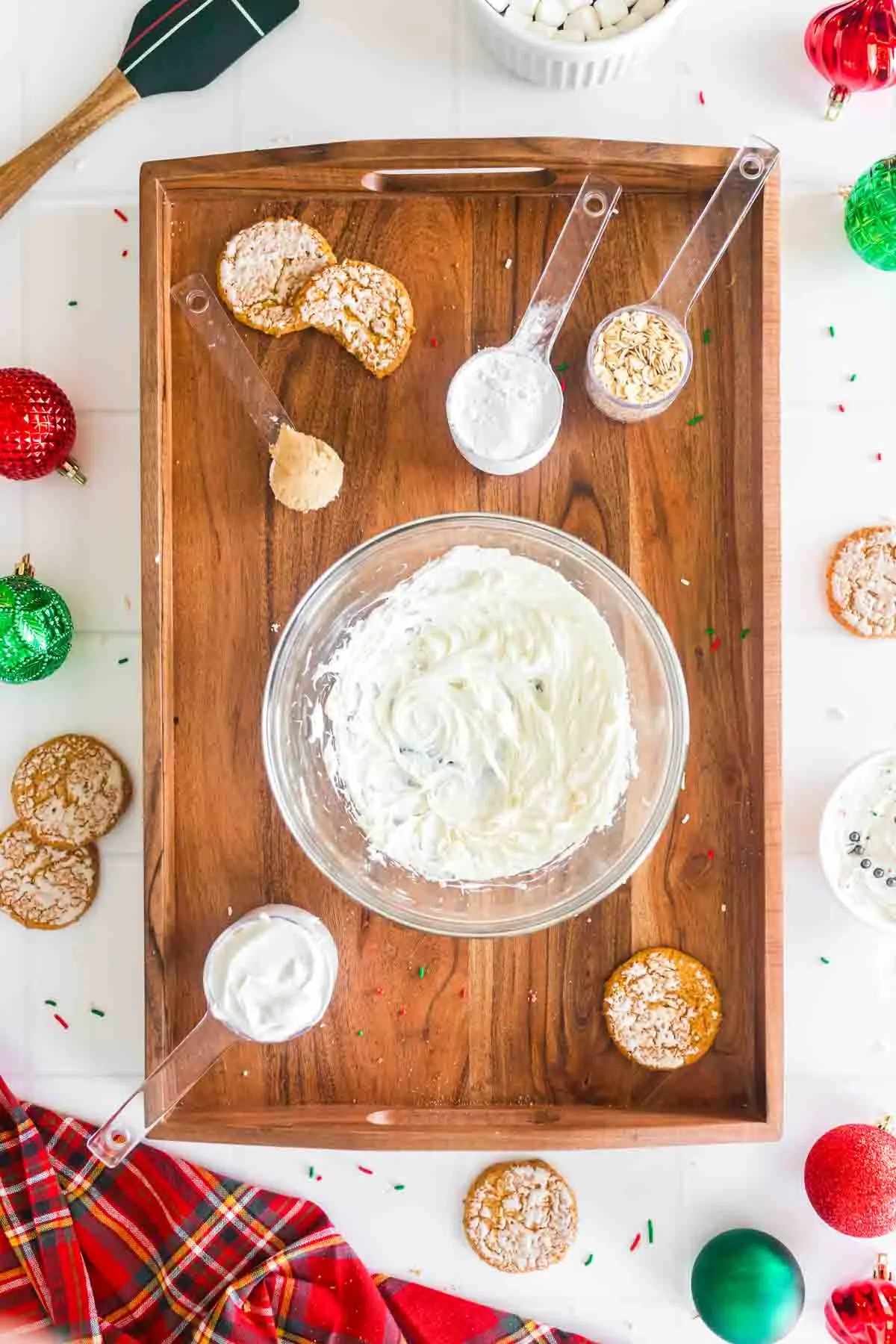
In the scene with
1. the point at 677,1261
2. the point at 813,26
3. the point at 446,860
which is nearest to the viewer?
the point at 446,860

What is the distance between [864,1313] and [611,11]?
145 cm

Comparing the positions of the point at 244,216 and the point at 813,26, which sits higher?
the point at 813,26

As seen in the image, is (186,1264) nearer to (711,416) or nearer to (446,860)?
(446,860)

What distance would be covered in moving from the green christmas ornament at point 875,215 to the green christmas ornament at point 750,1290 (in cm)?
112

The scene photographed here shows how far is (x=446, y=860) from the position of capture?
1.17 m

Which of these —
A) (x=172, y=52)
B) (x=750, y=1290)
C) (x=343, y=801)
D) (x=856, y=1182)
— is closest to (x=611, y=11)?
(x=172, y=52)

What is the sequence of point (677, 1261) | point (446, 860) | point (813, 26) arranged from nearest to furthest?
point (446, 860) < point (813, 26) < point (677, 1261)

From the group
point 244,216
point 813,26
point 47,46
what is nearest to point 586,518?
point 244,216

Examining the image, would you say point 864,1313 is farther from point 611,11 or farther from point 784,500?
point 611,11

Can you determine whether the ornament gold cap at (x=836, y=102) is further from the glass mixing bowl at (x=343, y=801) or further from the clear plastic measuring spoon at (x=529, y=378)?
the glass mixing bowl at (x=343, y=801)

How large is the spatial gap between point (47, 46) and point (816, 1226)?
1.67 m

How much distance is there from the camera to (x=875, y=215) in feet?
4.08

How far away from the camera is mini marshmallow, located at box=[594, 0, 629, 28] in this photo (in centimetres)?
122

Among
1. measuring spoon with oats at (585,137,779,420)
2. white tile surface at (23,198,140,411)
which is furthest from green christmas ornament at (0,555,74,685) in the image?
measuring spoon with oats at (585,137,779,420)
